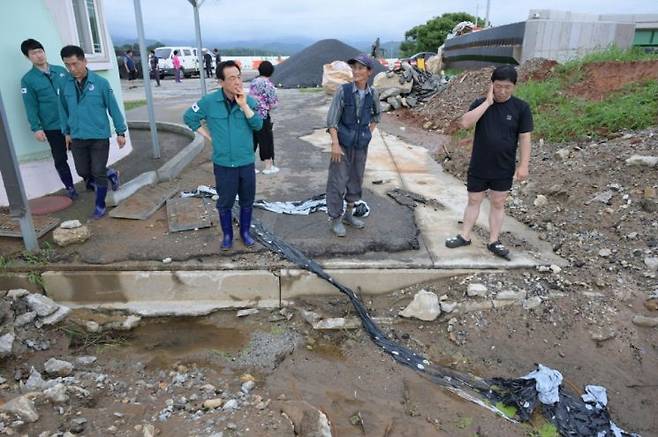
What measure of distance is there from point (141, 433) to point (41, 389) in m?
0.96

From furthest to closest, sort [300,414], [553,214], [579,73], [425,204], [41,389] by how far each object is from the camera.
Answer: [579,73] < [425,204] < [553,214] < [41,389] < [300,414]

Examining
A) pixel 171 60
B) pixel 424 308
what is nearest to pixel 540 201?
pixel 424 308

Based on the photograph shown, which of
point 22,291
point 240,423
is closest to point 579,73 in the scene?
point 240,423

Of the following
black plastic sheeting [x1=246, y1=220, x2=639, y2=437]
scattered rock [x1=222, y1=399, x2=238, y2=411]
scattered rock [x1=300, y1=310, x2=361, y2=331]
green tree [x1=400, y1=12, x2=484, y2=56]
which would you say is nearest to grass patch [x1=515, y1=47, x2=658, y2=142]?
black plastic sheeting [x1=246, y1=220, x2=639, y2=437]

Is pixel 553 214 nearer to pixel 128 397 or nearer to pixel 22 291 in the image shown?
pixel 128 397

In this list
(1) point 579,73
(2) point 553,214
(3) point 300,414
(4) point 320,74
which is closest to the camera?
(3) point 300,414

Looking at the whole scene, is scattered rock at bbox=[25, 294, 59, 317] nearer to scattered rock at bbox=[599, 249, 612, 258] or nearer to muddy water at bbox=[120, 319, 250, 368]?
muddy water at bbox=[120, 319, 250, 368]

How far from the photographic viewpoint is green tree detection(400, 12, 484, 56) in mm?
43250

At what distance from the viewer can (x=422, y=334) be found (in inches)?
157

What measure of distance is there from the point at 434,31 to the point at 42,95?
45.1 m

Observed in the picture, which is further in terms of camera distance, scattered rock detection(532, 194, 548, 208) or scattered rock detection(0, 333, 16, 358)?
scattered rock detection(532, 194, 548, 208)

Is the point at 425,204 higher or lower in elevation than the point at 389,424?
higher

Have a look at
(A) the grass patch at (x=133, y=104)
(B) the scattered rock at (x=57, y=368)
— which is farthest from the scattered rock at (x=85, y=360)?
(A) the grass patch at (x=133, y=104)

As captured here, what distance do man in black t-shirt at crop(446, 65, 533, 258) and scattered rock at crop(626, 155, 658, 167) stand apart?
242cm
